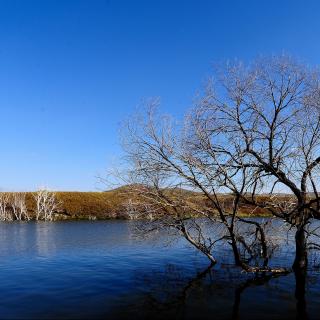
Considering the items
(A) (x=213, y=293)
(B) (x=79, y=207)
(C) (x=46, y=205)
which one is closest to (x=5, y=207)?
(C) (x=46, y=205)

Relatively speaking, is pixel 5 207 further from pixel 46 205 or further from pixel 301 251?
pixel 301 251

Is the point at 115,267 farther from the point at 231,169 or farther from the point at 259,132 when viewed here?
the point at 259,132

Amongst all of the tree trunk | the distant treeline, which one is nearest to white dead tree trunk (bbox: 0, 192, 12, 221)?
the distant treeline

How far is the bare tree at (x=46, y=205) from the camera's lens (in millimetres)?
73125

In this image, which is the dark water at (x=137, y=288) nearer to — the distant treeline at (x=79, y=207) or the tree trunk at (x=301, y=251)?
the tree trunk at (x=301, y=251)

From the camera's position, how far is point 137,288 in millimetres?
17438

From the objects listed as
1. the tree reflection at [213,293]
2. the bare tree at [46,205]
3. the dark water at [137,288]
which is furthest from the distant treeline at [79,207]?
the tree reflection at [213,293]

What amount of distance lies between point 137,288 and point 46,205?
6100 centimetres

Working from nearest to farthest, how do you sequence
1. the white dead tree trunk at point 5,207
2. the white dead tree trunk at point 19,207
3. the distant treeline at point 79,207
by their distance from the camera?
1. the white dead tree trunk at point 5,207
2. the white dead tree trunk at point 19,207
3. the distant treeline at point 79,207

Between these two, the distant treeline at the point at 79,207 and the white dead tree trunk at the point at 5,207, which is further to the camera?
the distant treeline at the point at 79,207

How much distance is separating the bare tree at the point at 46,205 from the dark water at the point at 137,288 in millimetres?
45832

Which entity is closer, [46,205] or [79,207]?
[46,205]

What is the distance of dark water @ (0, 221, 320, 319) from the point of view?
45.4 feet

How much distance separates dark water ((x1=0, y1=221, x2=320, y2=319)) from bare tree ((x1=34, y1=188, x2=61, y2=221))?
1804 inches
